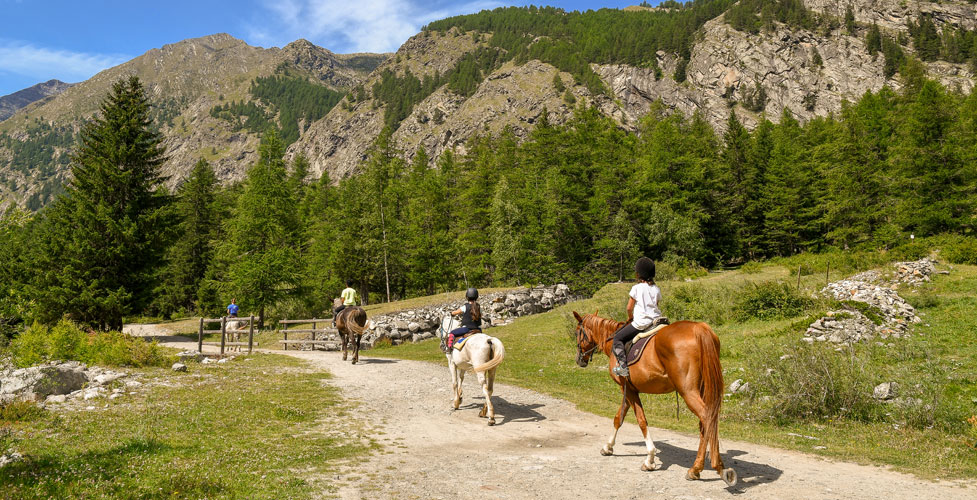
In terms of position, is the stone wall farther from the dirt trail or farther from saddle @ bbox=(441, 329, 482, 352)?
the dirt trail

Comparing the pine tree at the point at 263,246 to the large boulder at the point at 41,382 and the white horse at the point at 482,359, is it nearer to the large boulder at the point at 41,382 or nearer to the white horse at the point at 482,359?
the large boulder at the point at 41,382

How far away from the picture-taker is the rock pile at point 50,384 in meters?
10.4

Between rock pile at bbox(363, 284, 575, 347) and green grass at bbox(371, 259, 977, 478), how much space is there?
193cm

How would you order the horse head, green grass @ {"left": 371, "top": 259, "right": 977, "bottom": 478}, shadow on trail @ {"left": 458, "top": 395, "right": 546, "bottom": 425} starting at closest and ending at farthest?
1. green grass @ {"left": 371, "top": 259, "right": 977, "bottom": 478}
2. the horse head
3. shadow on trail @ {"left": 458, "top": 395, "right": 546, "bottom": 425}

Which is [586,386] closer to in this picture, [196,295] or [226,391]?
[226,391]

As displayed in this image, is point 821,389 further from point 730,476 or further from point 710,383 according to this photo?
point 730,476

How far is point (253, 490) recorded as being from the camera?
6246 millimetres

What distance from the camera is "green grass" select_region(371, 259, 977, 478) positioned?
8.77m

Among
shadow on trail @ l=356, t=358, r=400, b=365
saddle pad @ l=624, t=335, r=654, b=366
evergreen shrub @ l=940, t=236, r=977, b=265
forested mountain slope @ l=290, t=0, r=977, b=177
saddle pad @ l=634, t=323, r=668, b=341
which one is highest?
forested mountain slope @ l=290, t=0, r=977, b=177

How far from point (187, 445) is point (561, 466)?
6.32m

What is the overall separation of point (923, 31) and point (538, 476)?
666ft

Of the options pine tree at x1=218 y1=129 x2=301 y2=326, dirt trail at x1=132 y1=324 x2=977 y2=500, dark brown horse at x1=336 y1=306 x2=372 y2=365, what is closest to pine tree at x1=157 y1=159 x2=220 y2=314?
pine tree at x1=218 y1=129 x2=301 y2=326

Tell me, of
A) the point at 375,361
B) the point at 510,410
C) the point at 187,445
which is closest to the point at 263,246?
the point at 375,361

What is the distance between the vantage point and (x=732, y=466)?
7.61m
